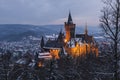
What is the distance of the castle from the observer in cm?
7888

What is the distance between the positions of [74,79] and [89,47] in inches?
2383

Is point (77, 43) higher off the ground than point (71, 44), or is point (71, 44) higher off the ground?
point (77, 43)

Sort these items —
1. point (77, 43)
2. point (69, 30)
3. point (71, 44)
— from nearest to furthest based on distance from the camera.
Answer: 1. point (77, 43)
2. point (71, 44)
3. point (69, 30)

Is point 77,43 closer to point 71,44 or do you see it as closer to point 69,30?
point 71,44

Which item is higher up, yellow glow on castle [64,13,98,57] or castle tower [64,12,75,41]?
castle tower [64,12,75,41]

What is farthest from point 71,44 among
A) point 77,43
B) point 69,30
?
point 69,30

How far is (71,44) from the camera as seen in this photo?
272ft

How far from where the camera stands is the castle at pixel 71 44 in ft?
259

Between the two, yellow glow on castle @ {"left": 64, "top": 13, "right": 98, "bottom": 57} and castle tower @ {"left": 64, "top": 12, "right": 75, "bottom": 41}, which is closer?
yellow glow on castle @ {"left": 64, "top": 13, "right": 98, "bottom": 57}

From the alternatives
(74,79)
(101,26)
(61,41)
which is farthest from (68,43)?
(101,26)

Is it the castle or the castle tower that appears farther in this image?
the castle tower

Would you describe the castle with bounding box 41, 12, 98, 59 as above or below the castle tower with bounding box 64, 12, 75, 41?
below

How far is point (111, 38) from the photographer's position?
8539 millimetres

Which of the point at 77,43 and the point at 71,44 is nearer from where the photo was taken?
the point at 77,43
